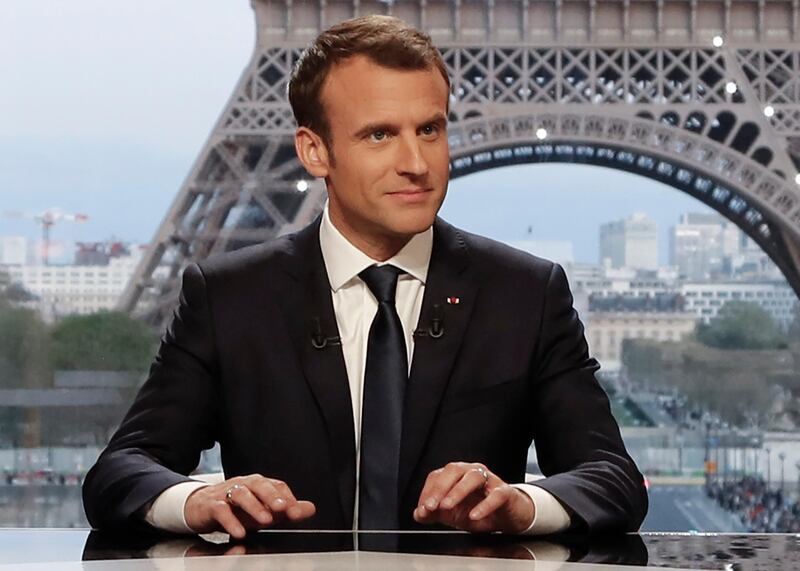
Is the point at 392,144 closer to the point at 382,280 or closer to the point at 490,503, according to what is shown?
the point at 382,280

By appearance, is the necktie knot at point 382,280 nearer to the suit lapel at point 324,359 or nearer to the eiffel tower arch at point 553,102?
the suit lapel at point 324,359

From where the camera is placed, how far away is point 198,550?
2.85 feet

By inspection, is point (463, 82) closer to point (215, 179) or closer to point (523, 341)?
point (215, 179)

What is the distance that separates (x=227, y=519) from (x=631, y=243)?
3482 mm

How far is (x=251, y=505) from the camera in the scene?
92 centimetres

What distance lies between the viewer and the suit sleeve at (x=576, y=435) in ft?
3.55

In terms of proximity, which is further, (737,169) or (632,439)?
(737,169)

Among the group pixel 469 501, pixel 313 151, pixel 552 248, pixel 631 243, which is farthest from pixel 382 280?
pixel 631 243

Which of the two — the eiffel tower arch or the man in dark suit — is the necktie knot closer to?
the man in dark suit

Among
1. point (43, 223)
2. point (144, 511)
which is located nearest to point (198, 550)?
point (144, 511)

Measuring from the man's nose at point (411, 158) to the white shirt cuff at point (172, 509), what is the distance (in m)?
0.35

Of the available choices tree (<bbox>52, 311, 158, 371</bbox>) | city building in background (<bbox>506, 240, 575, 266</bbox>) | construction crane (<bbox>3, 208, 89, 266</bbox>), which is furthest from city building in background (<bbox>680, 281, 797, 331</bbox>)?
construction crane (<bbox>3, 208, 89, 266</bbox>)

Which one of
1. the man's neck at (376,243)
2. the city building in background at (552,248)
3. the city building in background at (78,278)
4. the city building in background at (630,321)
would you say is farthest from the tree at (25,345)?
the man's neck at (376,243)

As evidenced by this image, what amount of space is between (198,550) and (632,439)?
3621mm
